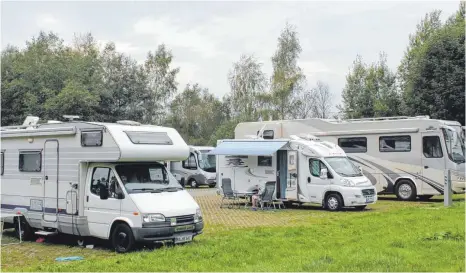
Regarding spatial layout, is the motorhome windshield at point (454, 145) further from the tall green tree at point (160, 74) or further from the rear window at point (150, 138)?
the tall green tree at point (160, 74)

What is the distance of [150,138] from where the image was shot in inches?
450

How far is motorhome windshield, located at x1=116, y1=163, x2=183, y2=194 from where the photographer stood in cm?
1098

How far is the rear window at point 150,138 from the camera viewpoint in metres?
11.2

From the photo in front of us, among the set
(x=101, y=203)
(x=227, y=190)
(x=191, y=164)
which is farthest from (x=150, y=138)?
(x=191, y=164)

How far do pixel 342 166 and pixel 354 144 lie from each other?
3847 mm

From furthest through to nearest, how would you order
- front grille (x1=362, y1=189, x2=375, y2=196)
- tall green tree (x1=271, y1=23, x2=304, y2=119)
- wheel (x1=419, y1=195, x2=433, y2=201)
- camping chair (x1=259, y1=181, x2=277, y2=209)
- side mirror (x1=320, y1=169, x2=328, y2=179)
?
tall green tree (x1=271, y1=23, x2=304, y2=119)
wheel (x1=419, y1=195, x2=433, y2=201)
camping chair (x1=259, y1=181, x2=277, y2=209)
side mirror (x1=320, y1=169, x2=328, y2=179)
front grille (x1=362, y1=189, x2=375, y2=196)

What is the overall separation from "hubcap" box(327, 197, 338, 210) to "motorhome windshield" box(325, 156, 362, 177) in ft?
2.94

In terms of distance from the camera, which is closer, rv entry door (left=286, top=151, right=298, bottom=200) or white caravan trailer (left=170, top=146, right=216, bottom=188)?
rv entry door (left=286, top=151, right=298, bottom=200)

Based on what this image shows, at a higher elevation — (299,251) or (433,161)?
(433,161)

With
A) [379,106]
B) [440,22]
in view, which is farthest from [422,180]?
[440,22]

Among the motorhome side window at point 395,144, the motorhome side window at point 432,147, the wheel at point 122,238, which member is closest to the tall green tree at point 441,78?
the motorhome side window at point 395,144

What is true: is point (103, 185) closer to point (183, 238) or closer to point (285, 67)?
point (183, 238)

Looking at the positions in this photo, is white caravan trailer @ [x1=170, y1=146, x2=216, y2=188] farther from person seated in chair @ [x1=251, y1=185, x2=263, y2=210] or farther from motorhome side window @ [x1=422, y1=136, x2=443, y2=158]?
motorhome side window @ [x1=422, y1=136, x2=443, y2=158]

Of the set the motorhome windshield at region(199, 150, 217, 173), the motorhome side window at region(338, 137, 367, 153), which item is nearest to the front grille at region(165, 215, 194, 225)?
the motorhome side window at region(338, 137, 367, 153)
